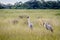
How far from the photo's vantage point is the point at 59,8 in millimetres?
2510

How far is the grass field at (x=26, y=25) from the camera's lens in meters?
2.42

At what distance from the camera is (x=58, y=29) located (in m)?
Result: 2.43

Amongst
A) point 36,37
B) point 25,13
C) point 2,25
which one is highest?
point 25,13

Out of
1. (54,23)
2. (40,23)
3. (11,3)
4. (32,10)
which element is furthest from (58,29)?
(11,3)

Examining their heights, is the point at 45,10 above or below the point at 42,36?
above

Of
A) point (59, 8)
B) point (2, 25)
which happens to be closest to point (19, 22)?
point (2, 25)

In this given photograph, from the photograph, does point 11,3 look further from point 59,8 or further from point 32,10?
point 59,8

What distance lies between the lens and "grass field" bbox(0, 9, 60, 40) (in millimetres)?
2418

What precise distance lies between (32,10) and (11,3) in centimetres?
32

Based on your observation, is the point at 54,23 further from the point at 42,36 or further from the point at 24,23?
the point at 24,23

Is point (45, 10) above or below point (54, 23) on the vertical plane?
above

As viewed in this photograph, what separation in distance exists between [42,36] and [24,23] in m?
0.32

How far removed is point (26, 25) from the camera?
2471mm

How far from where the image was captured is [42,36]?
7.92ft
